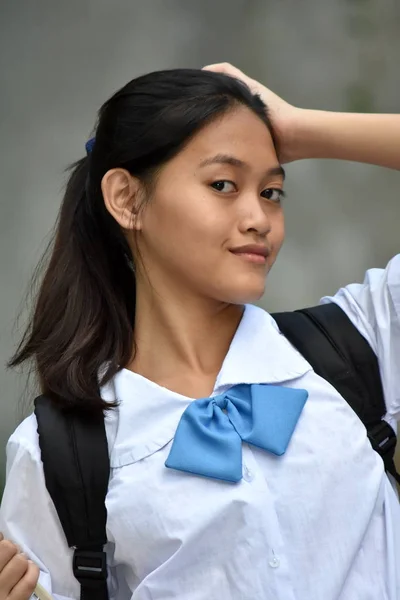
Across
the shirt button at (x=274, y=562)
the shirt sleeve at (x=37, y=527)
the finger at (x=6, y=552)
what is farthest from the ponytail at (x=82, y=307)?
the shirt button at (x=274, y=562)

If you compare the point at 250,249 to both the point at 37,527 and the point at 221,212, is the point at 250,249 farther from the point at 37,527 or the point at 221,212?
the point at 37,527

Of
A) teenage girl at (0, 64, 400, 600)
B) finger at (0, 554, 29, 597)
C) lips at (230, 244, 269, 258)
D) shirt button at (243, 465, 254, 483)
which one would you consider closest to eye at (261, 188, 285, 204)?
teenage girl at (0, 64, 400, 600)

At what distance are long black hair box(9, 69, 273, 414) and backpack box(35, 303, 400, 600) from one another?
50mm

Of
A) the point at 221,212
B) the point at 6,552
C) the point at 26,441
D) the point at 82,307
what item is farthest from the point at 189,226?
the point at 6,552

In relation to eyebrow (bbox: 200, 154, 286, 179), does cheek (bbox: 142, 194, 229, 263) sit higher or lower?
lower

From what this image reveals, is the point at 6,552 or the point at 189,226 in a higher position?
the point at 189,226

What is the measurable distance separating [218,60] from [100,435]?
1100 millimetres

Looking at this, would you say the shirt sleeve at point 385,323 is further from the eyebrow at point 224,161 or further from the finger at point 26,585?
the finger at point 26,585

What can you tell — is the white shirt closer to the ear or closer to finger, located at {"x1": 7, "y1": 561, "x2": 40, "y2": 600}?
finger, located at {"x1": 7, "y1": 561, "x2": 40, "y2": 600}

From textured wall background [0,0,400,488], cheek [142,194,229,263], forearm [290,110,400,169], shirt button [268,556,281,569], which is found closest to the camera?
shirt button [268,556,281,569]

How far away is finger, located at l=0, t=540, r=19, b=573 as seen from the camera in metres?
1.25

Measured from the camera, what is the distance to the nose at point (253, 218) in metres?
1.32

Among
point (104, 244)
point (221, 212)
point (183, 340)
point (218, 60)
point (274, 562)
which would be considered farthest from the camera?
point (218, 60)

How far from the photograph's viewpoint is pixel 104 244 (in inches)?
61.7
